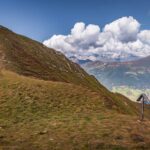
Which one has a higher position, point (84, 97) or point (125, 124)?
point (84, 97)

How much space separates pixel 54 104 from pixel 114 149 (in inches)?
840

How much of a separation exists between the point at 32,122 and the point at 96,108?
50.9ft

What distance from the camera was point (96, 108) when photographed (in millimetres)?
50844

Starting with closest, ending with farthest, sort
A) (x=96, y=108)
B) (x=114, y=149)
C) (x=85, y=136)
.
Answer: (x=114, y=149), (x=85, y=136), (x=96, y=108)

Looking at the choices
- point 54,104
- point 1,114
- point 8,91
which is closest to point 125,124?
point 54,104

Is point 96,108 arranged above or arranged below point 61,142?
above

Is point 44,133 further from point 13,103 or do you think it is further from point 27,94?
point 27,94

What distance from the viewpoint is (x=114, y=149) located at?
29.1 metres

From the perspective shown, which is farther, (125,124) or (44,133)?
(125,124)

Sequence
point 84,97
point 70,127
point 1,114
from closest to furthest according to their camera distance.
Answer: point 70,127, point 1,114, point 84,97

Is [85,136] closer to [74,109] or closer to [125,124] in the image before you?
[125,124]

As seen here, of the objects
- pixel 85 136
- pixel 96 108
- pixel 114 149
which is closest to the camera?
pixel 114 149

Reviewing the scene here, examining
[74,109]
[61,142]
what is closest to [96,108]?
[74,109]

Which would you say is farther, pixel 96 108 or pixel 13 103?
pixel 96 108
